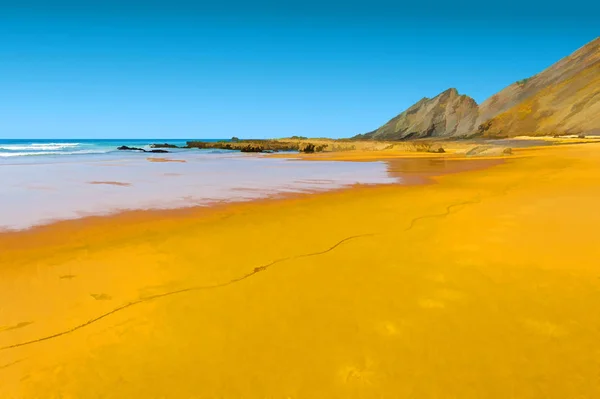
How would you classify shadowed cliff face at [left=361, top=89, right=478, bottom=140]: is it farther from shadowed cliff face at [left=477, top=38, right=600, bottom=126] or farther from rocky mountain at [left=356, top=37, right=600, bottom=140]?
shadowed cliff face at [left=477, top=38, right=600, bottom=126]

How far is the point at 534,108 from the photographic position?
126875 mm

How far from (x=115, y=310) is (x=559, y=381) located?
4129mm

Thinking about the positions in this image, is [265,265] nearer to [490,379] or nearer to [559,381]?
[490,379]

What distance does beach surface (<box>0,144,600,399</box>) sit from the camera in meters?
2.90

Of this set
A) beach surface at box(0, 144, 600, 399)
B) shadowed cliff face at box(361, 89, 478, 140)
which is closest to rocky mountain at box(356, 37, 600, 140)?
shadowed cliff face at box(361, 89, 478, 140)

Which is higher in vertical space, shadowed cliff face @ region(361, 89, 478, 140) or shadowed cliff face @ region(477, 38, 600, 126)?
shadowed cliff face @ region(477, 38, 600, 126)

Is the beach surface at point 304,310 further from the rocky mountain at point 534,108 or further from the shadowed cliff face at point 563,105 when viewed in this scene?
the rocky mountain at point 534,108

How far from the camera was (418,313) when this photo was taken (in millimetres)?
3891

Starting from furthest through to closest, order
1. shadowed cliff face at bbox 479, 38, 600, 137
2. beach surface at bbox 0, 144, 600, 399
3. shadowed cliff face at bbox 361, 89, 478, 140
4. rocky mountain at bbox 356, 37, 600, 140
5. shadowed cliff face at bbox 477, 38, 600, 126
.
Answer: shadowed cliff face at bbox 361, 89, 478, 140, shadowed cliff face at bbox 477, 38, 600, 126, rocky mountain at bbox 356, 37, 600, 140, shadowed cliff face at bbox 479, 38, 600, 137, beach surface at bbox 0, 144, 600, 399

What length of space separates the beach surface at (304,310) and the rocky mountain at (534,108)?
11543cm


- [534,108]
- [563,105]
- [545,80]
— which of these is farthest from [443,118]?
[563,105]

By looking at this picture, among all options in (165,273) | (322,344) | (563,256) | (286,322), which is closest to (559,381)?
(322,344)

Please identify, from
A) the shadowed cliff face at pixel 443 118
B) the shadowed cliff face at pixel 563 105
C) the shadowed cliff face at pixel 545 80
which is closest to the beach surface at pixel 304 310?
the shadowed cliff face at pixel 563 105

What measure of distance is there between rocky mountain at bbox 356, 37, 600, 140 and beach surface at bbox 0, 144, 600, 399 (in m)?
115
